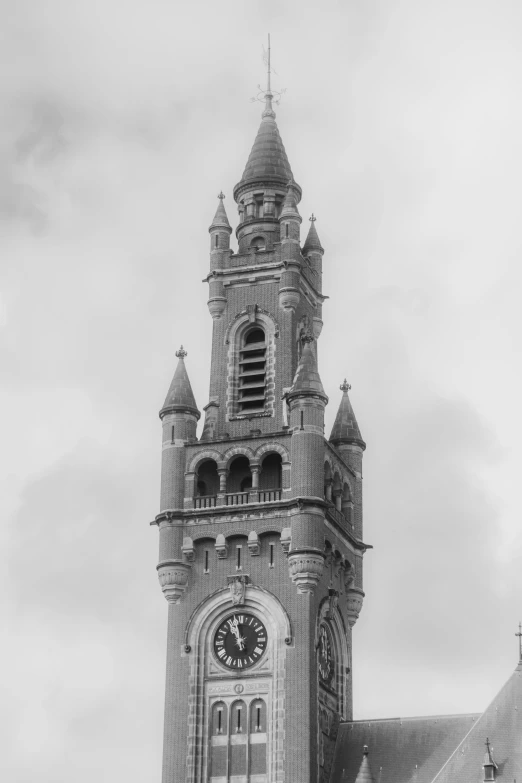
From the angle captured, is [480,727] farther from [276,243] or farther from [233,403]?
[276,243]

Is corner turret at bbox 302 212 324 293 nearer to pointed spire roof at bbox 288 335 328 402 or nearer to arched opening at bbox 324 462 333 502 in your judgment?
pointed spire roof at bbox 288 335 328 402

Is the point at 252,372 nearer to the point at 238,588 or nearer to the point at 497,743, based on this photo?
the point at 238,588

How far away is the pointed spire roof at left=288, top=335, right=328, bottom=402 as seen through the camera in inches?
3484

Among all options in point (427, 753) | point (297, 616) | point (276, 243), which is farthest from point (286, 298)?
point (427, 753)

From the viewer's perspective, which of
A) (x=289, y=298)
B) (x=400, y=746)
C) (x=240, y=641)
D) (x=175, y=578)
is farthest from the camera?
(x=289, y=298)

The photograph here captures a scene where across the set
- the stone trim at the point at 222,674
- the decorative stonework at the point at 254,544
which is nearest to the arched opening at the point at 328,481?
the decorative stonework at the point at 254,544

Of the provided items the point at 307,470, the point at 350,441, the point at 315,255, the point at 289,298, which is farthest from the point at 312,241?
the point at 307,470

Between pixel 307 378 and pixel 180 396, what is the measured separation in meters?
6.63

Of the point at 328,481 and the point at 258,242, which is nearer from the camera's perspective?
the point at 328,481

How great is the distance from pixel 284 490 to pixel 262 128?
23.5 metres

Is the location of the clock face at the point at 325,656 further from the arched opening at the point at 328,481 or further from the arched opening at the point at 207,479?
the arched opening at the point at 207,479

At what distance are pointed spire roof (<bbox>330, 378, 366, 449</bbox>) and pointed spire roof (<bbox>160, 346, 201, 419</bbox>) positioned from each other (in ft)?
25.5

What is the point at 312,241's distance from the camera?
9838 centimetres

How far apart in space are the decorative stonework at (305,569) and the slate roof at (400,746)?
7090 mm
